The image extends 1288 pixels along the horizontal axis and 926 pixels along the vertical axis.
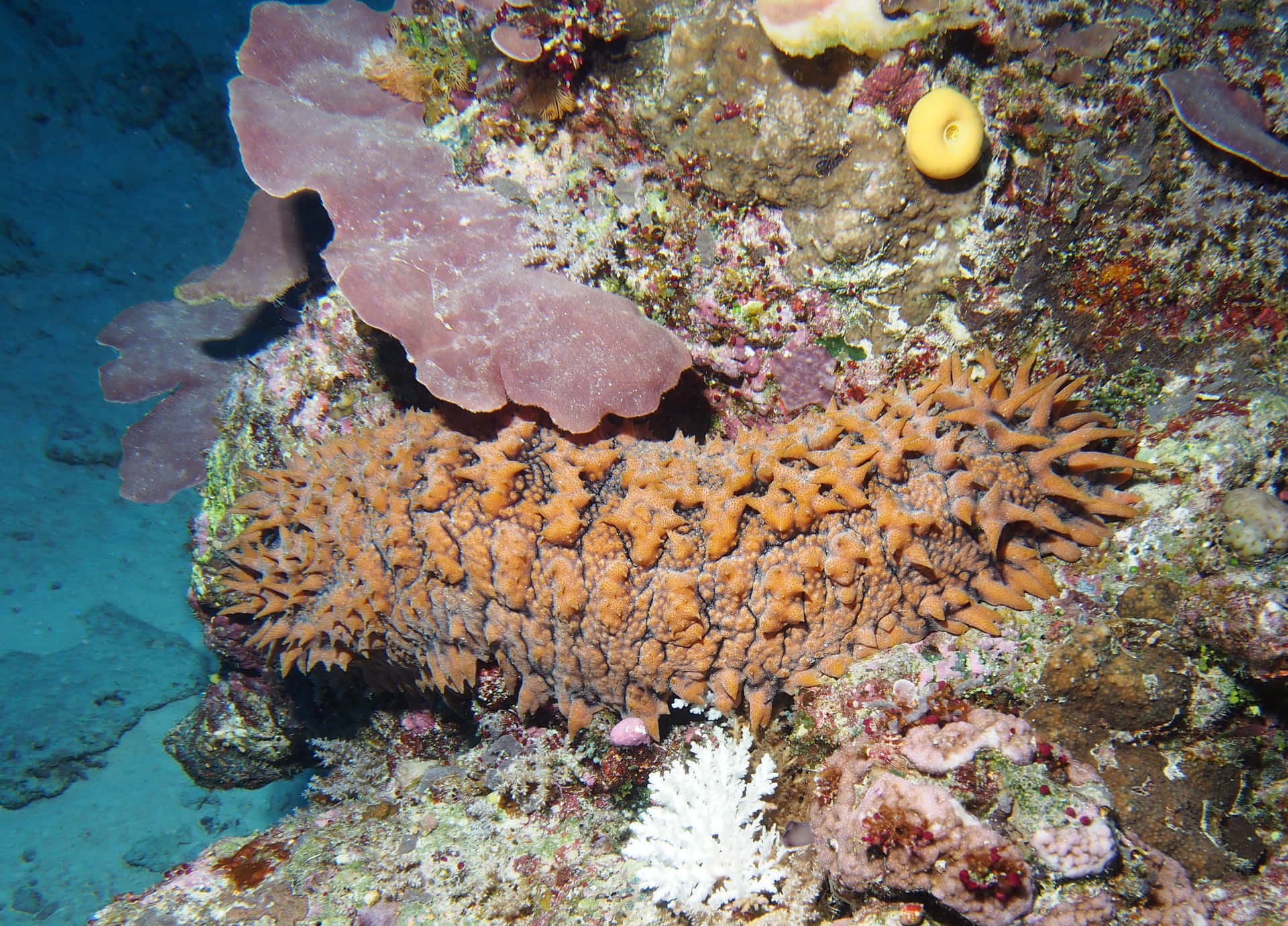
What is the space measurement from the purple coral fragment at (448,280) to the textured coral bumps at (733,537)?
277 mm

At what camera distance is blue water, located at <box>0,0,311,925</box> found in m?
8.39

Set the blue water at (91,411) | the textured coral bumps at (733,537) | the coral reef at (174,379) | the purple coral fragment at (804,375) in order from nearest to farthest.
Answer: the textured coral bumps at (733,537), the purple coral fragment at (804,375), the coral reef at (174,379), the blue water at (91,411)

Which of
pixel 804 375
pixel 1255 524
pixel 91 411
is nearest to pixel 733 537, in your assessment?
pixel 804 375

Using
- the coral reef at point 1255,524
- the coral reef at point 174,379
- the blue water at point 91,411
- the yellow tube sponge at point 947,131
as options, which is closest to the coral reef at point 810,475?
the coral reef at point 1255,524

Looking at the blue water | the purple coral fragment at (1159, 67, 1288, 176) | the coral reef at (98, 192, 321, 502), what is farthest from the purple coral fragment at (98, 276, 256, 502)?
the blue water

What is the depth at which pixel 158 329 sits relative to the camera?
4141 mm

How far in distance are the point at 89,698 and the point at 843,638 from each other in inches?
463

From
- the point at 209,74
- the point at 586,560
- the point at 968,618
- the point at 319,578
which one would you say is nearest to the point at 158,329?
the point at 319,578

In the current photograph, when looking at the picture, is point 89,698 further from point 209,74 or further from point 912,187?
point 209,74

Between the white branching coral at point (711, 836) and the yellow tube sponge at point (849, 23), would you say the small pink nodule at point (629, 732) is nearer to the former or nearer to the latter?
the white branching coral at point (711, 836)

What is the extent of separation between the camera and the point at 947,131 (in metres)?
2.00

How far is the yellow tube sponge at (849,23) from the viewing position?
6.44 feet

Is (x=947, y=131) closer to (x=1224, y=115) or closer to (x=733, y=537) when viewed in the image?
(x=1224, y=115)

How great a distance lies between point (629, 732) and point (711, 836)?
0.55m
